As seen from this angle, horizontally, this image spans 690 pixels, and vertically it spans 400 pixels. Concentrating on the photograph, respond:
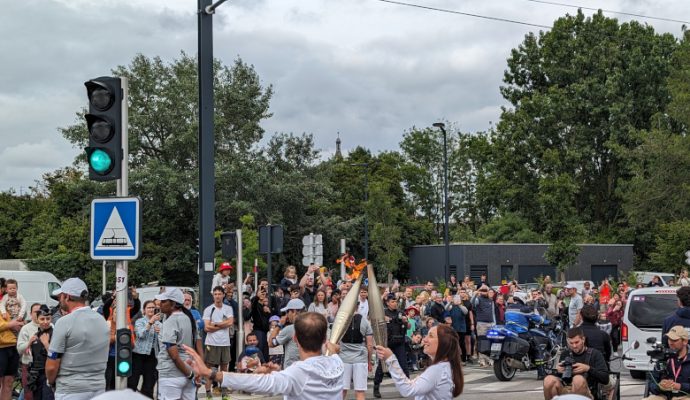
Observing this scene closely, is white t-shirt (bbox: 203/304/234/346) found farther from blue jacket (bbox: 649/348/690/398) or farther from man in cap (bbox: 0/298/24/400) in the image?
blue jacket (bbox: 649/348/690/398)

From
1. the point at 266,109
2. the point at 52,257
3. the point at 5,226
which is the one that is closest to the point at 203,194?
the point at 52,257

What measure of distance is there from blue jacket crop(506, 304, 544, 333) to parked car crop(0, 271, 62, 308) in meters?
13.6

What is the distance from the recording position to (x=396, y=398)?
1589 cm

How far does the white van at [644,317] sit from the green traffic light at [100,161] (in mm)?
12043

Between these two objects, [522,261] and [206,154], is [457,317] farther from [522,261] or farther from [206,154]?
[522,261]

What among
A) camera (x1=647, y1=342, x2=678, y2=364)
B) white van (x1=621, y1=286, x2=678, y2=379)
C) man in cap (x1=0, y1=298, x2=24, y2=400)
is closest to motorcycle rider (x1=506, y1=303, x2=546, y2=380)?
white van (x1=621, y1=286, x2=678, y2=379)

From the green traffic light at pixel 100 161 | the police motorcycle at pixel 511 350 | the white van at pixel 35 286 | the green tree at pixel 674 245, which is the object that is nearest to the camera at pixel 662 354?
the green traffic light at pixel 100 161

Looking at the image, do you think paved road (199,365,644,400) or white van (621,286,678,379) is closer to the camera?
paved road (199,365,644,400)

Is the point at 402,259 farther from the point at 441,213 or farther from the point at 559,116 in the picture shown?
the point at 441,213

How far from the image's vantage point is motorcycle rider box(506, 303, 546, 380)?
61.8 feet

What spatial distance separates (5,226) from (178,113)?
1382 centimetres

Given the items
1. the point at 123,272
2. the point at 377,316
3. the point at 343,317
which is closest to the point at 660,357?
the point at 377,316

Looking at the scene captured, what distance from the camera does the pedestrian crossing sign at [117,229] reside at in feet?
A: 30.3

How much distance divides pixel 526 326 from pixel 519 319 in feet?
0.78
